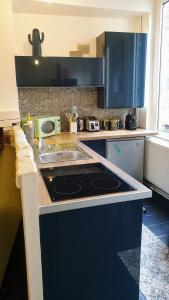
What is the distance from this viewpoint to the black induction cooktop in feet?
4.08

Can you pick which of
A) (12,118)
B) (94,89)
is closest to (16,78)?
(12,118)

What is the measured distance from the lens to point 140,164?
125 inches

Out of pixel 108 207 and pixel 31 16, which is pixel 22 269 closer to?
pixel 108 207

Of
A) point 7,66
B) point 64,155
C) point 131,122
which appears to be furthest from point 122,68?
point 64,155

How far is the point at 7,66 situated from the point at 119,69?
1295mm

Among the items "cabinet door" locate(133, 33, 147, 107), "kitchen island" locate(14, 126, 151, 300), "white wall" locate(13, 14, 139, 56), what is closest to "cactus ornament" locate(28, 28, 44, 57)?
"white wall" locate(13, 14, 139, 56)

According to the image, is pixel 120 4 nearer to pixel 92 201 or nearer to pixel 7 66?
pixel 7 66

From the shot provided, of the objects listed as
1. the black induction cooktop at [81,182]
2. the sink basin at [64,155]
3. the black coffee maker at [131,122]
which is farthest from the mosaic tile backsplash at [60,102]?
the black induction cooktop at [81,182]

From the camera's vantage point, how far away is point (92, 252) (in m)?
1.23

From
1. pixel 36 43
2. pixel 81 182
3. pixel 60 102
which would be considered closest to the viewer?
pixel 81 182

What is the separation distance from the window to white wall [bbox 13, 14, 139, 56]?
45cm

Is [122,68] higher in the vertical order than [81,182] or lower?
higher

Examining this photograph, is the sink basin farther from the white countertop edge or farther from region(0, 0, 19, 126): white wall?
region(0, 0, 19, 126): white wall

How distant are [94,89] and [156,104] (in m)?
0.84
